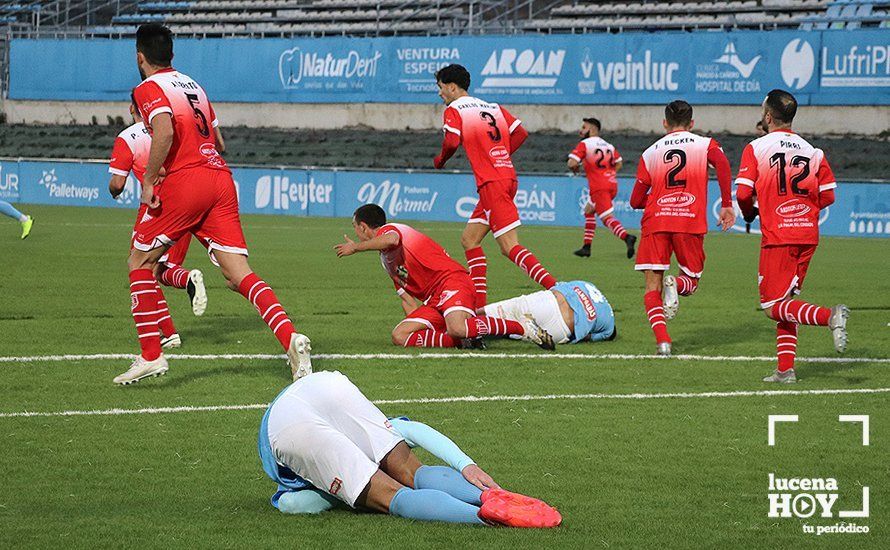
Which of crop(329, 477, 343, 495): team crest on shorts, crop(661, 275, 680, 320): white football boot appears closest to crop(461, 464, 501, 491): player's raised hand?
crop(329, 477, 343, 495): team crest on shorts

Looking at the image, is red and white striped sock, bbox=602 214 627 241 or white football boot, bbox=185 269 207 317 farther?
red and white striped sock, bbox=602 214 627 241

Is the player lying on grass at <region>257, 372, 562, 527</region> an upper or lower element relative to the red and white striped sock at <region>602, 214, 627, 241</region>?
lower

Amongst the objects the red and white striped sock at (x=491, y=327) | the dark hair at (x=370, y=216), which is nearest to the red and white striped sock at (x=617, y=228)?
the red and white striped sock at (x=491, y=327)

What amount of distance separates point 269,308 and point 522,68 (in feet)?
94.5

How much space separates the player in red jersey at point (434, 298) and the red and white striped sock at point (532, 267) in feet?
4.50

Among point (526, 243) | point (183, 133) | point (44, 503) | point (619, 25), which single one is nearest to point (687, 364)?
point (183, 133)

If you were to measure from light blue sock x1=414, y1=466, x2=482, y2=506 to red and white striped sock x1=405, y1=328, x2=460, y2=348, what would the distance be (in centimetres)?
506

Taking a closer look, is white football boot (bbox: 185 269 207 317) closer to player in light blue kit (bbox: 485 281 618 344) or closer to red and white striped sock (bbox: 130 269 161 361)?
red and white striped sock (bbox: 130 269 161 361)

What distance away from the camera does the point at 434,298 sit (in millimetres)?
10617

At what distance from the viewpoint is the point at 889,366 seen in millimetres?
9812

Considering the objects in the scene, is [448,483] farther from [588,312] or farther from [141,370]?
[588,312]

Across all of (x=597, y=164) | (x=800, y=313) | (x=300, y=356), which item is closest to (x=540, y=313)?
(x=800, y=313)

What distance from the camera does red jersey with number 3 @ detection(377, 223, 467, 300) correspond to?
1049 centimetres

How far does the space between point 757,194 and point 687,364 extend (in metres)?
1.39
